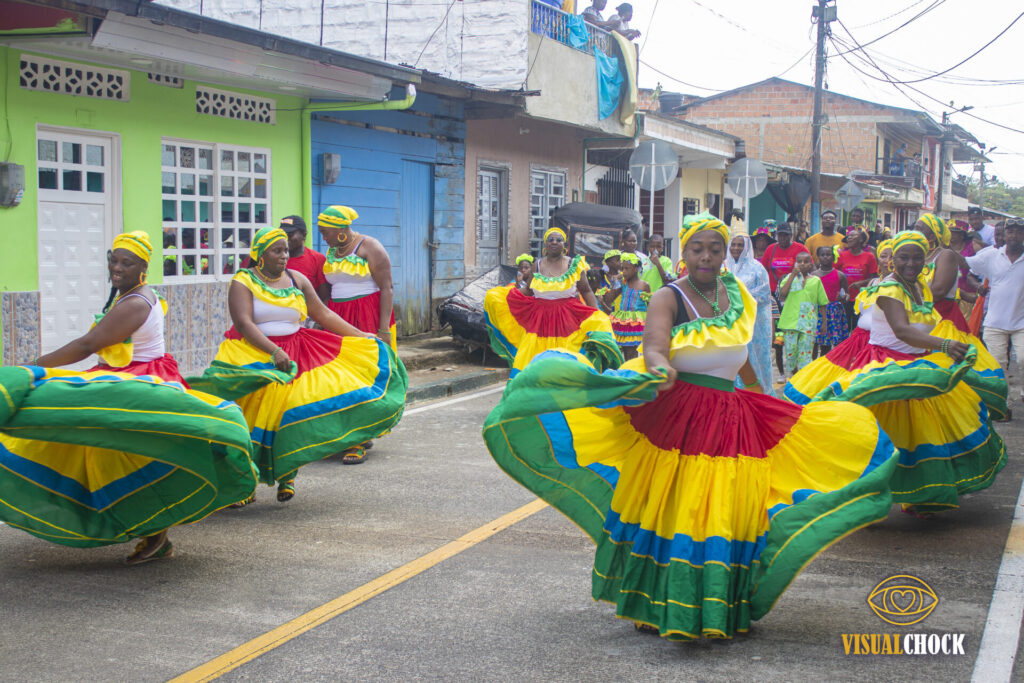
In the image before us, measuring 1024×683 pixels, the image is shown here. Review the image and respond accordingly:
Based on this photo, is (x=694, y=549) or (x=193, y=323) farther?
(x=193, y=323)

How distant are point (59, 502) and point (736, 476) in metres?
3.29

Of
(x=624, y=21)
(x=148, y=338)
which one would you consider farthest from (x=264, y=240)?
(x=624, y=21)

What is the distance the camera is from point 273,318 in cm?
703

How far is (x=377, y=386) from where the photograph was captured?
281 inches

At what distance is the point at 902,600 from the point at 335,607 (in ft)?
8.70

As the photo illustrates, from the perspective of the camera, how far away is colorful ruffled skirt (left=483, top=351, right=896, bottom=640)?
431cm

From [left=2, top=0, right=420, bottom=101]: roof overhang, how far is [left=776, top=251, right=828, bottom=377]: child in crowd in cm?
539

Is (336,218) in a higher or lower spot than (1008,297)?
higher

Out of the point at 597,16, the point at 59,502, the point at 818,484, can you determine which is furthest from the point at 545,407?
the point at 597,16

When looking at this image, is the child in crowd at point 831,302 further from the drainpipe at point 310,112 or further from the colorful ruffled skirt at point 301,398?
the colorful ruffled skirt at point 301,398

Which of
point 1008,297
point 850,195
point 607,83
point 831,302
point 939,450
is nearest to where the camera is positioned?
point 939,450

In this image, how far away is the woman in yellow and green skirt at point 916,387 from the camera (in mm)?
6039

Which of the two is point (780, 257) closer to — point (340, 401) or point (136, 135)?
point (136, 135)

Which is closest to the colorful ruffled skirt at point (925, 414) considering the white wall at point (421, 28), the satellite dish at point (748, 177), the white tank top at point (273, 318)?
the white tank top at point (273, 318)
